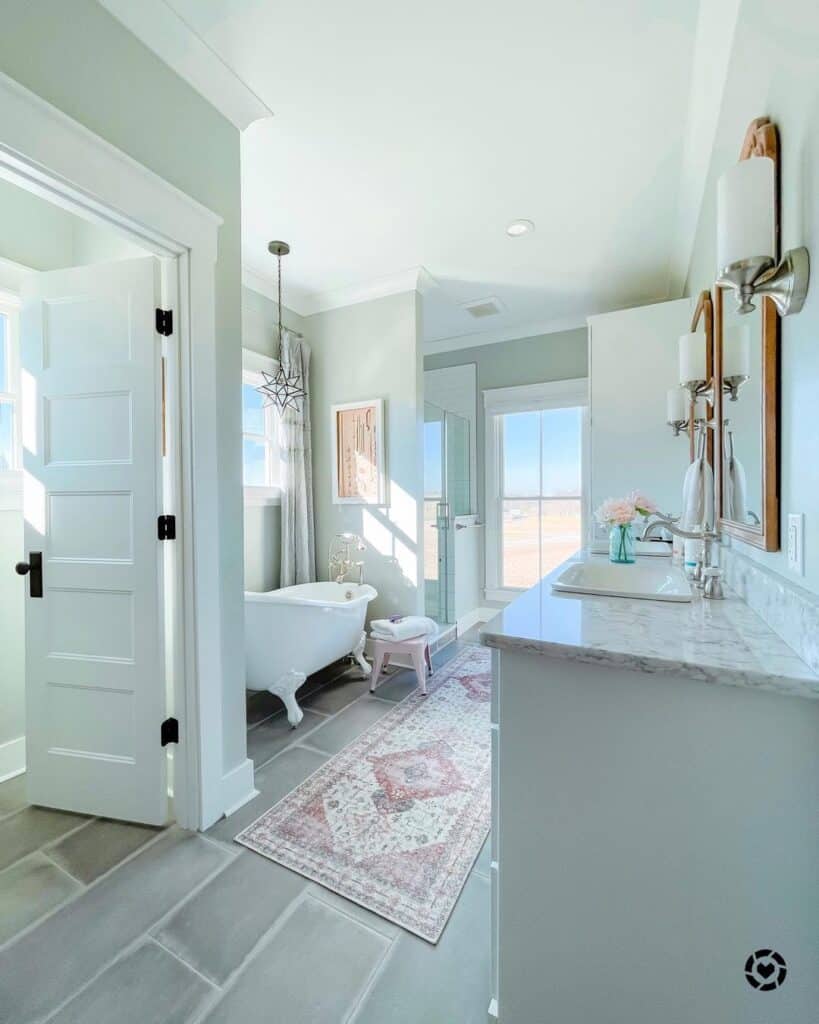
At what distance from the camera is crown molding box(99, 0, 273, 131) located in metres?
1.45

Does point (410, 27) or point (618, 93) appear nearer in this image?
point (410, 27)

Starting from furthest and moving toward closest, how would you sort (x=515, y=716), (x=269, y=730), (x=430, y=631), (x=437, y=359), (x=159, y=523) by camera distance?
(x=437, y=359) < (x=430, y=631) < (x=269, y=730) < (x=159, y=523) < (x=515, y=716)

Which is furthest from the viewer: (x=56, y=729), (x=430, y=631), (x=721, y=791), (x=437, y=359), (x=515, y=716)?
(x=437, y=359)

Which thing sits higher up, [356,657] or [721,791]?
[721,791]

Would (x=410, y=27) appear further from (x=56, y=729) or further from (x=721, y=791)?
(x=56, y=729)

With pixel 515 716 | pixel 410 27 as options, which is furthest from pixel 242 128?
pixel 515 716

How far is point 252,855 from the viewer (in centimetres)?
159

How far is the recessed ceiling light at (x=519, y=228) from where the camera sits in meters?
2.67

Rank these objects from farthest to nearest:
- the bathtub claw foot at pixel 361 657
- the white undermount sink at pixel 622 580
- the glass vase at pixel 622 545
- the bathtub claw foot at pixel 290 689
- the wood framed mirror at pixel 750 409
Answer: the bathtub claw foot at pixel 361 657
the bathtub claw foot at pixel 290 689
the glass vase at pixel 622 545
the white undermount sink at pixel 622 580
the wood framed mirror at pixel 750 409

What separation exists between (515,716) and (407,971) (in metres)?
0.83

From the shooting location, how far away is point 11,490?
210cm

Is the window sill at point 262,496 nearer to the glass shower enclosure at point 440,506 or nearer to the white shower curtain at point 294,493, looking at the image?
the white shower curtain at point 294,493

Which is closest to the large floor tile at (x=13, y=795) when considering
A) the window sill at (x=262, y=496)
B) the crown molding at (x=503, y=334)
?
the window sill at (x=262, y=496)

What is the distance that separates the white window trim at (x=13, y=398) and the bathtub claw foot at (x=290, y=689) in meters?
1.51
